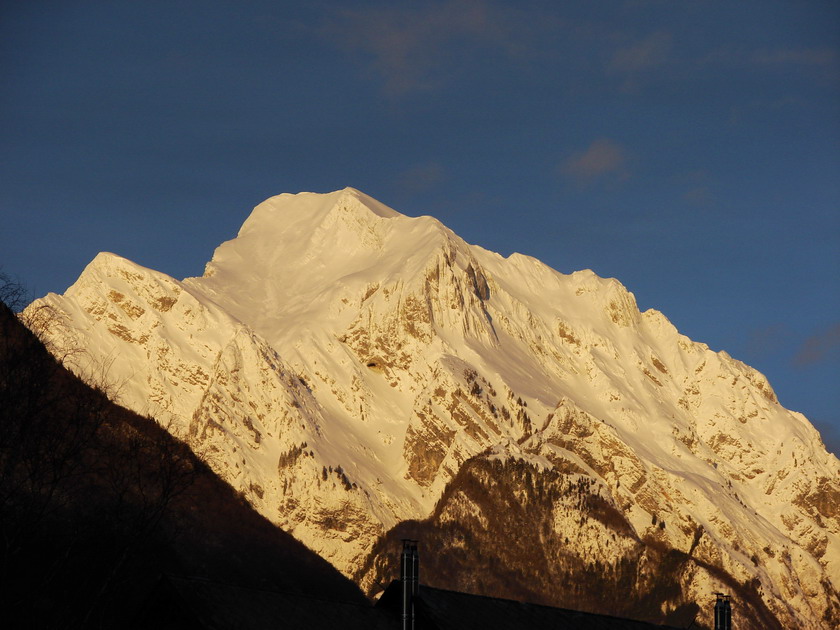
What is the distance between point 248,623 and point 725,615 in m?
36.9

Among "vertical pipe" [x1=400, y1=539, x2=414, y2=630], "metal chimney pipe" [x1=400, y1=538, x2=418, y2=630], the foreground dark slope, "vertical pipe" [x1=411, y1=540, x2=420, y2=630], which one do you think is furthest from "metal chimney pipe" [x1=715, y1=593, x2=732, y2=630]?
the foreground dark slope

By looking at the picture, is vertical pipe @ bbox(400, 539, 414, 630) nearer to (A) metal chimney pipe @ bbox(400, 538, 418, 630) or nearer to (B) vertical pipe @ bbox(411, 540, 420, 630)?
(A) metal chimney pipe @ bbox(400, 538, 418, 630)

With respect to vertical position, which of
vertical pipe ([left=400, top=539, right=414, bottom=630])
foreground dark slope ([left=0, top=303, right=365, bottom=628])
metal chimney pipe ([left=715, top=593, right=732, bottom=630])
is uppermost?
metal chimney pipe ([left=715, top=593, right=732, bottom=630])

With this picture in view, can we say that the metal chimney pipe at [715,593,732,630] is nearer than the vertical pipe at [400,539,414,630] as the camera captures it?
No

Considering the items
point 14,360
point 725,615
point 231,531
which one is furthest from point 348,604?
point 231,531

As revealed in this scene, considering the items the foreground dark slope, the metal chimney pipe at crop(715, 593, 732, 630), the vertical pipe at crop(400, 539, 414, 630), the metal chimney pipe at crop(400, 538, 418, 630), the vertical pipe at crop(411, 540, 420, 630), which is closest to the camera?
the foreground dark slope

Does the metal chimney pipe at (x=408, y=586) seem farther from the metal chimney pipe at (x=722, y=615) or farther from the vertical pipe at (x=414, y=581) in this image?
the metal chimney pipe at (x=722, y=615)

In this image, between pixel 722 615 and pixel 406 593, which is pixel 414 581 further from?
pixel 722 615

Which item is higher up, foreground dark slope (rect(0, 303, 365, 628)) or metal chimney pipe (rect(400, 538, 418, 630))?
metal chimney pipe (rect(400, 538, 418, 630))

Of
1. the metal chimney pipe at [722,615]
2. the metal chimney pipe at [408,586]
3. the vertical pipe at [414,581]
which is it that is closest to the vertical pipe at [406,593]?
the metal chimney pipe at [408,586]

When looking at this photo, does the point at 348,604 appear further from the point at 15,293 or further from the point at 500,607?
the point at 15,293

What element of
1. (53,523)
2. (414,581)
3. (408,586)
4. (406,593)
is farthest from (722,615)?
(53,523)

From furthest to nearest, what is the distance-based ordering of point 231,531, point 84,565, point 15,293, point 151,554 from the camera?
point 231,531 → point 151,554 → point 84,565 → point 15,293

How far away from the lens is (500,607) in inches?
3344
